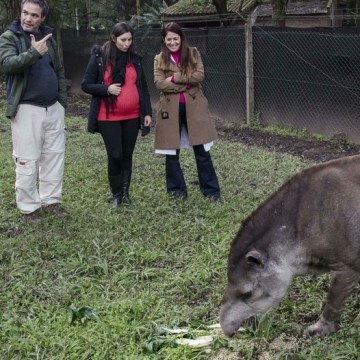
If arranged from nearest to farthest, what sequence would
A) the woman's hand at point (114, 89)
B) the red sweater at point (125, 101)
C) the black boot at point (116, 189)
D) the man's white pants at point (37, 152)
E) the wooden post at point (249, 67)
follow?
the man's white pants at point (37, 152) < the woman's hand at point (114, 89) < the red sweater at point (125, 101) < the black boot at point (116, 189) < the wooden post at point (249, 67)

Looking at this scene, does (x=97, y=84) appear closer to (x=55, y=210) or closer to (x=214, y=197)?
(x=55, y=210)

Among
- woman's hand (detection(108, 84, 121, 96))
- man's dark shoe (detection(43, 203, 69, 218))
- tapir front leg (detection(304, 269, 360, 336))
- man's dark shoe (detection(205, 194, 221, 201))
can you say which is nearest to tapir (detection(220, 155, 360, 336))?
tapir front leg (detection(304, 269, 360, 336))

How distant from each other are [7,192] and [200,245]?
3054 mm

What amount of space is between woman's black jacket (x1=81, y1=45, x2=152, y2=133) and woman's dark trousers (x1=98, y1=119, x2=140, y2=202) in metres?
0.11

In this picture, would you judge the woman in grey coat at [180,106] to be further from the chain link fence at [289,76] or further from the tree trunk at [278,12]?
the tree trunk at [278,12]

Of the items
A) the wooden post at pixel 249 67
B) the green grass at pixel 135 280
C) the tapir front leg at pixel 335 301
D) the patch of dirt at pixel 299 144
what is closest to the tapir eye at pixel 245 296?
the green grass at pixel 135 280

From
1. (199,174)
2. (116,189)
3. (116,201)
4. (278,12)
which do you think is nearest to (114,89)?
(116,189)

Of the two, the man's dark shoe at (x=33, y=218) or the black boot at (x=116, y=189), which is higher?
the black boot at (x=116, y=189)

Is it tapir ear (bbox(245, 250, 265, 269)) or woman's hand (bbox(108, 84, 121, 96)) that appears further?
woman's hand (bbox(108, 84, 121, 96))

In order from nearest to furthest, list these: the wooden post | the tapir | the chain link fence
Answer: the tapir, the chain link fence, the wooden post

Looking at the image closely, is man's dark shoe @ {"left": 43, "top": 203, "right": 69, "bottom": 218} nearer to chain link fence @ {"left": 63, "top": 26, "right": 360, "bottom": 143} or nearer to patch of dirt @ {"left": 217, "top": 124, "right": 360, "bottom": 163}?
patch of dirt @ {"left": 217, "top": 124, "right": 360, "bottom": 163}

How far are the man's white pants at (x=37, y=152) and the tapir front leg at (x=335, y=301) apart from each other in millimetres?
3312

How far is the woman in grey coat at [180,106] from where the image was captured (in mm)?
6648

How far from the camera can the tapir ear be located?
12.9 feet
